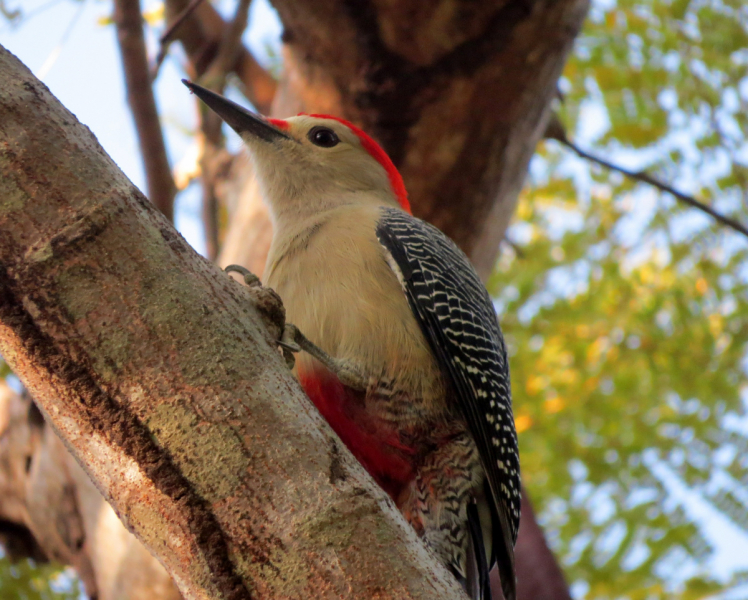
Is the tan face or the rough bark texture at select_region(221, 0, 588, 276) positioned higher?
the rough bark texture at select_region(221, 0, 588, 276)

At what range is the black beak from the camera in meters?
5.02

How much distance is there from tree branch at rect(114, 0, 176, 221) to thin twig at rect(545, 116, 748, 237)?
298 cm

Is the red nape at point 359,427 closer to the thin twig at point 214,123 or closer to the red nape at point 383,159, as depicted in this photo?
the red nape at point 383,159

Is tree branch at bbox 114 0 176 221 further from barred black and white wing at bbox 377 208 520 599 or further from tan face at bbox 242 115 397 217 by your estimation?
barred black and white wing at bbox 377 208 520 599

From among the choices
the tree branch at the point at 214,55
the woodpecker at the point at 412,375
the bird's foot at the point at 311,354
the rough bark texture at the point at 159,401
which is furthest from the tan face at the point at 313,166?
the tree branch at the point at 214,55

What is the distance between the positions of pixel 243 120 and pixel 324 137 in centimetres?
56

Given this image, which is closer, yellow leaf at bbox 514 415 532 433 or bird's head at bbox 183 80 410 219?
bird's head at bbox 183 80 410 219

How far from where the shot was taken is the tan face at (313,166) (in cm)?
517

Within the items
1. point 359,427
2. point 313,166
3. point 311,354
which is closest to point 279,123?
point 313,166

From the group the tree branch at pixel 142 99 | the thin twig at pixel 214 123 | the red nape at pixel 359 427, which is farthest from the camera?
the thin twig at pixel 214 123

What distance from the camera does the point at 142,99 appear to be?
5.36 meters

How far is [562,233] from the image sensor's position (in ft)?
26.1

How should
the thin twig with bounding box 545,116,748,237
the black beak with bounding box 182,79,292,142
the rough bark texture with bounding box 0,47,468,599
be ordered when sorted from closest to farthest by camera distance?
the rough bark texture with bounding box 0,47,468,599 → the black beak with bounding box 182,79,292,142 → the thin twig with bounding box 545,116,748,237

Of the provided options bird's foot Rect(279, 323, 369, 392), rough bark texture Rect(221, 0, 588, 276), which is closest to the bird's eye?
rough bark texture Rect(221, 0, 588, 276)
